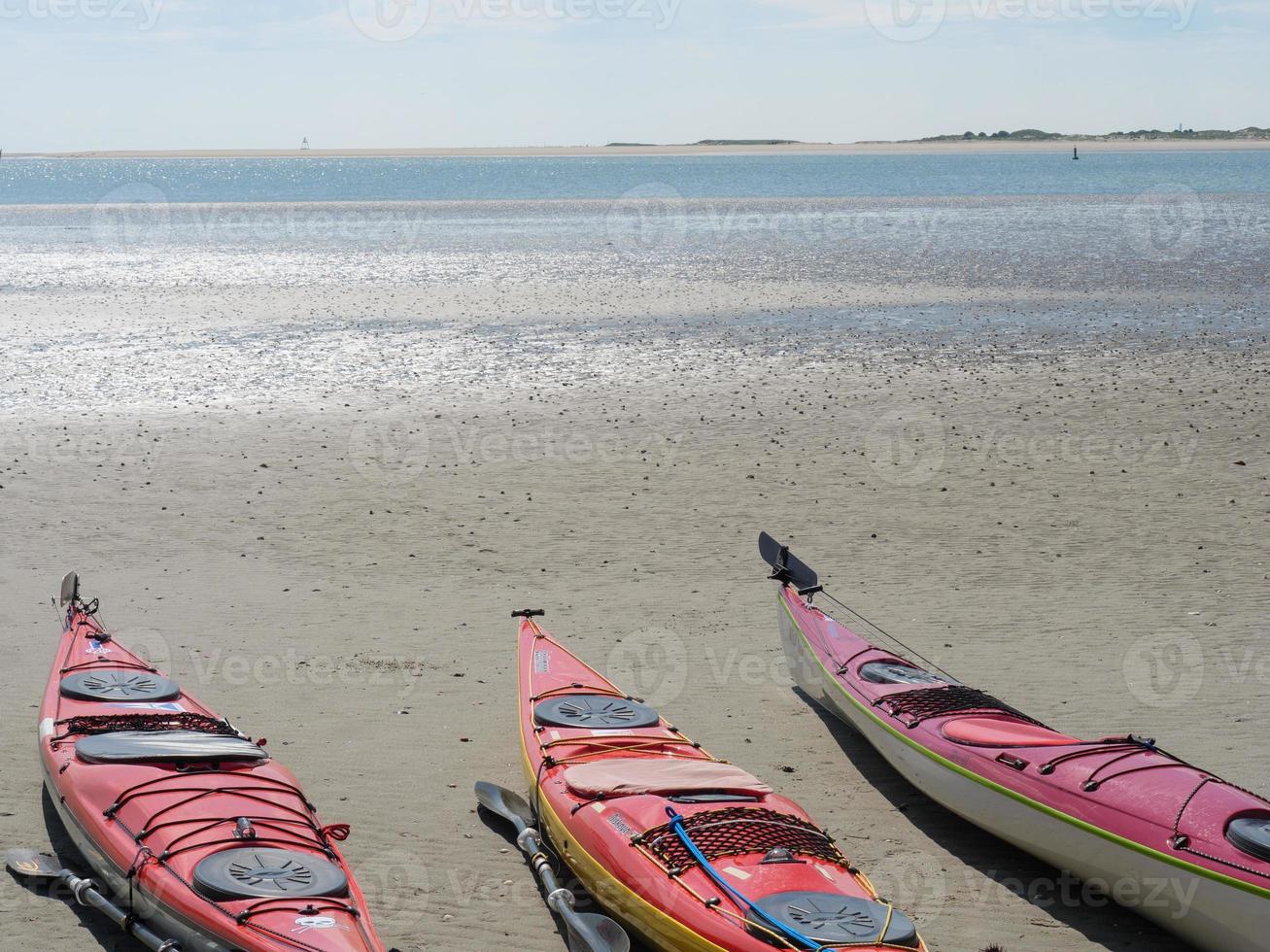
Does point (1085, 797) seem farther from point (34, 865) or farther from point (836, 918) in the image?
point (34, 865)

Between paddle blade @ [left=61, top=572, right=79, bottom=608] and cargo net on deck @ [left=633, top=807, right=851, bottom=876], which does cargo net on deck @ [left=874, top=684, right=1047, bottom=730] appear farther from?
paddle blade @ [left=61, top=572, right=79, bottom=608]

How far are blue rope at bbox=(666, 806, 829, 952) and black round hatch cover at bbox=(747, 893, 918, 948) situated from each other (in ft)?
0.06

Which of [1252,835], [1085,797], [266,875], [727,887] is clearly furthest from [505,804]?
[1252,835]

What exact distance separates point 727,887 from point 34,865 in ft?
11.9

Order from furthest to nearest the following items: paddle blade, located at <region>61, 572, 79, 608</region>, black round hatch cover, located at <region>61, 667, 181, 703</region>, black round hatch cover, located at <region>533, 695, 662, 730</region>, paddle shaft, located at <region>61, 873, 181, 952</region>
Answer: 1. paddle blade, located at <region>61, 572, 79, 608</region>
2. black round hatch cover, located at <region>61, 667, 181, 703</region>
3. black round hatch cover, located at <region>533, 695, 662, 730</region>
4. paddle shaft, located at <region>61, 873, 181, 952</region>

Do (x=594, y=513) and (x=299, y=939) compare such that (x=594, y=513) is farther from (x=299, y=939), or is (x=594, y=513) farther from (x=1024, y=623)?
(x=299, y=939)

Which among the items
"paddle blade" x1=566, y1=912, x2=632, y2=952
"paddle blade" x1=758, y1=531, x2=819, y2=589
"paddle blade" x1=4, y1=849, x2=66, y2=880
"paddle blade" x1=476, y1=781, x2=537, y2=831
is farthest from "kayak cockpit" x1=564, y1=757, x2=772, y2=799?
"paddle blade" x1=758, y1=531, x2=819, y2=589

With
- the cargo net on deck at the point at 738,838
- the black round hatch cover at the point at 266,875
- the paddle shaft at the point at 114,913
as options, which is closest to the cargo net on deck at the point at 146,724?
the paddle shaft at the point at 114,913

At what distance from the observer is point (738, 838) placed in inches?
259

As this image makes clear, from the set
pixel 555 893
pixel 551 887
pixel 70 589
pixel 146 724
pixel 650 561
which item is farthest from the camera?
pixel 650 561

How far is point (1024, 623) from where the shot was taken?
11.3m

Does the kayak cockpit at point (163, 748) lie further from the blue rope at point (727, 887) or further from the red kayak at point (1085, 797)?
the red kayak at point (1085, 797)

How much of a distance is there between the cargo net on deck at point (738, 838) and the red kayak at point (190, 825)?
1.46 m

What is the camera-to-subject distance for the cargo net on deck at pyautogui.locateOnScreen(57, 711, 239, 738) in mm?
7703
